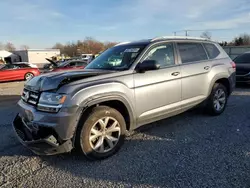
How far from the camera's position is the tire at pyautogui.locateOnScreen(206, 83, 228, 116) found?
17.6 feet

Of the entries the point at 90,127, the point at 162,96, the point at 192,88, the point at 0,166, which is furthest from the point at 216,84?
the point at 0,166

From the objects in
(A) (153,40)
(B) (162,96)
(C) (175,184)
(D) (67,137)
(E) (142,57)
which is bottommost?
(C) (175,184)

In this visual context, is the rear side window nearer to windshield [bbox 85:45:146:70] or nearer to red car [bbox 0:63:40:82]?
windshield [bbox 85:45:146:70]

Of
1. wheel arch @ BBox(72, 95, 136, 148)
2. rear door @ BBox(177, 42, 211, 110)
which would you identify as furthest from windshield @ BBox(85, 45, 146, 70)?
rear door @ BBox(177, 42, 211, 110)

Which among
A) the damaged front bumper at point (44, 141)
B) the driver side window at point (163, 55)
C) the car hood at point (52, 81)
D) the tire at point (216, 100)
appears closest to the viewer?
the damaged front bumper at point (44, 141)

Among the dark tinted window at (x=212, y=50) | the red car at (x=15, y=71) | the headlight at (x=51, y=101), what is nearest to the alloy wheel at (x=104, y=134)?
the headlight at (x=51, y=101)

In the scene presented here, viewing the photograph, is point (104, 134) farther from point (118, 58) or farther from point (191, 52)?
point (191, 52)

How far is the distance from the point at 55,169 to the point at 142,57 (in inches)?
88.6

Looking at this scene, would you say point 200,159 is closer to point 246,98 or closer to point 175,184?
point 175,184

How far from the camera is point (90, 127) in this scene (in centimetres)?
340

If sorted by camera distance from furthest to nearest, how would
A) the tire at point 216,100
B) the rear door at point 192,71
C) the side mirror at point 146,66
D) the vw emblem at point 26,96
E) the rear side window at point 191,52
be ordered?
1. the tire at point 216,100
2. the rear side window at point 191,52
3. the rear door at point 192,71
4. the side mirror at point 146,66
5. the vw emblem at point 26,96

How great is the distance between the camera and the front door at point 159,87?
395 cm

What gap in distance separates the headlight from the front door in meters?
1.26

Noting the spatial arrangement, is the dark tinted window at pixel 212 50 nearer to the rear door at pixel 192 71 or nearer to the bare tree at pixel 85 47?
the rear door at pixel 192 71
